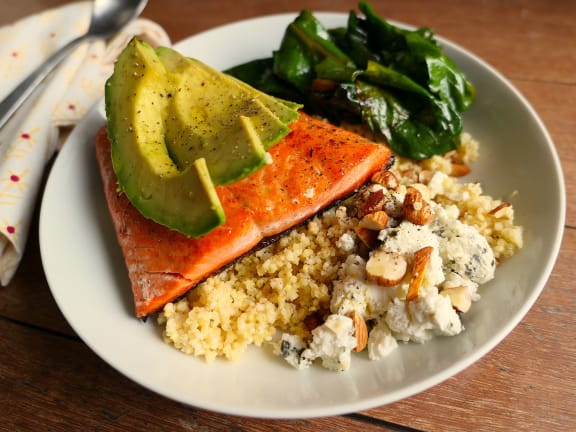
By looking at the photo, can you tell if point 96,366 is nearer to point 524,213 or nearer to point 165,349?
point 165,349

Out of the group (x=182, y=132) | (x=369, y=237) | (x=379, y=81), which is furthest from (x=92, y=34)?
(x=369, y=237)

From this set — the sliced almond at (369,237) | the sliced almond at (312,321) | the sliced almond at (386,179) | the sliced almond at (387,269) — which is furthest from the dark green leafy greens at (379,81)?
the sliced almond at (312,321)

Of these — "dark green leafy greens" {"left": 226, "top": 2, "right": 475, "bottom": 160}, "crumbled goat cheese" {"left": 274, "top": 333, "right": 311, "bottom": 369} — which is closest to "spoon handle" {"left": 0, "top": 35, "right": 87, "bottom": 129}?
"dark green leafy greens" {"left": 226, "top": 2, "right": 475, "bottom": 160}

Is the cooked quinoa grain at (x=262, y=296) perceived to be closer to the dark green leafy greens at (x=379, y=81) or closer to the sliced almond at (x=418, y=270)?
the sliced almond at (x=418, y=270)

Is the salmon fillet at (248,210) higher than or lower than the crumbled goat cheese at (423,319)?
higher

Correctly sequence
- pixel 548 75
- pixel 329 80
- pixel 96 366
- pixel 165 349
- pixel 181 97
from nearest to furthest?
1. pixel 165 349
2. pixel 96 366
3. pixel 181 97
4. pixel 329 80
5. pixel 548 75

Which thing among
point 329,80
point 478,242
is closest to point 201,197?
point 478,242
